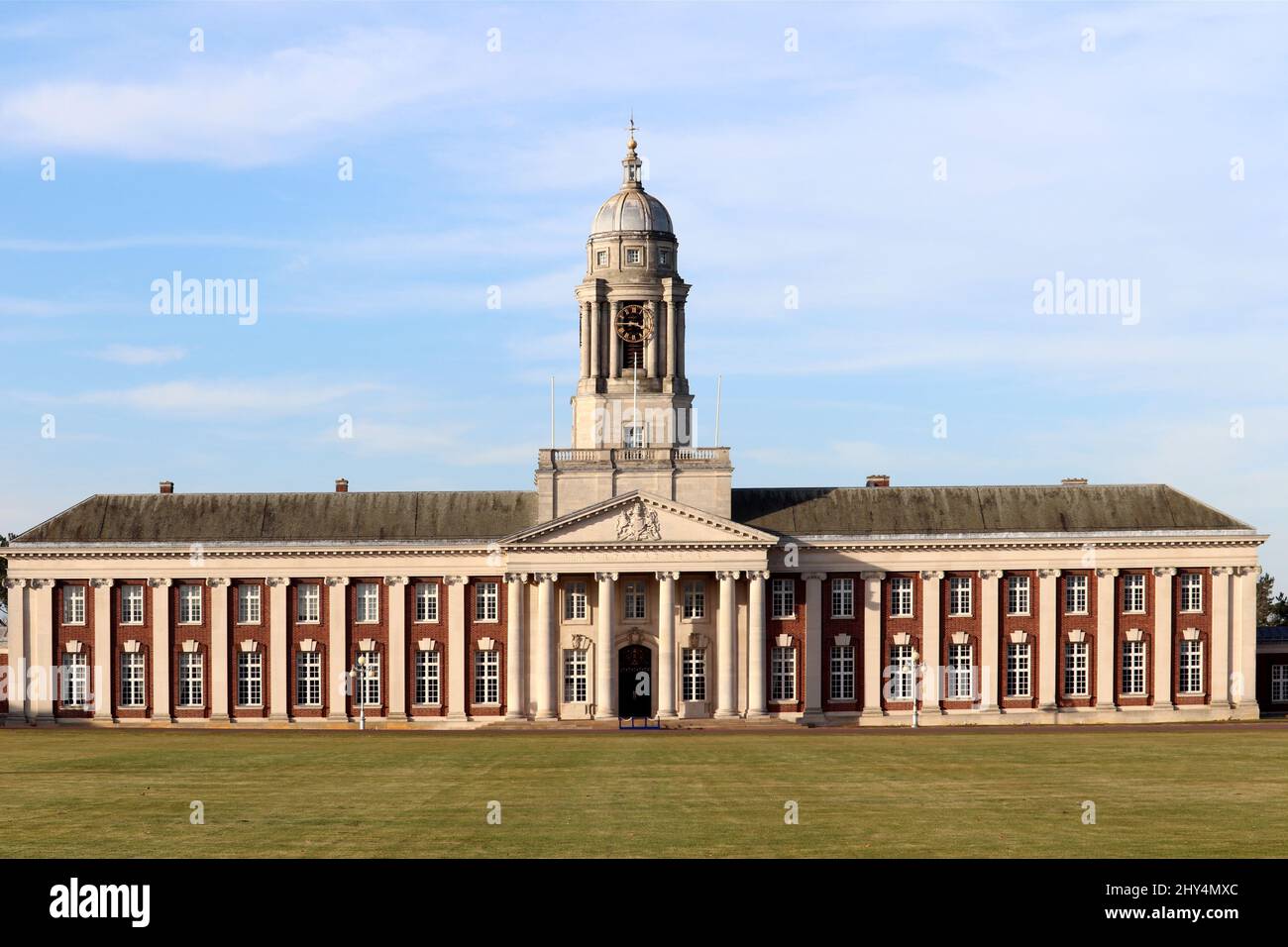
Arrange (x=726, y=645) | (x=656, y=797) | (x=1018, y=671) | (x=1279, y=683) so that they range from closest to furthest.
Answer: (x=656, y=797), (x=726, y=645), (x=1018, y=671), (x=1279, y=683)

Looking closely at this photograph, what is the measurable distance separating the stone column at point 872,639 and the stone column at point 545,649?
49.7 ft

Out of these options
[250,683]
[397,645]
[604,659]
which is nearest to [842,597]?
[604,659]

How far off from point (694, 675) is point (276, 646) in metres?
20.7

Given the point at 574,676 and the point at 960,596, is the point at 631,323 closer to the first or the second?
the point at 574,676

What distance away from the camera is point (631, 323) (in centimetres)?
9619

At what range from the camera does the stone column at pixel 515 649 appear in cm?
8919

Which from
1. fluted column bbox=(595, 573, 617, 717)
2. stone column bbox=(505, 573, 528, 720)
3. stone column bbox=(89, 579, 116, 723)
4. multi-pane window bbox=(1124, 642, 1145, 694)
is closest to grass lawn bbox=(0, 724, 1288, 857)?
fluted column bbox=(595, 573, 617, 717)

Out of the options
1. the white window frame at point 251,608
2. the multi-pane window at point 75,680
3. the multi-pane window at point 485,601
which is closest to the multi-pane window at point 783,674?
the multi-pane window at point 485,601

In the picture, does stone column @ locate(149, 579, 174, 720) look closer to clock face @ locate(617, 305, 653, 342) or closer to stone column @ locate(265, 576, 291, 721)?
stone column @ locate(265, 576, 291, 721)

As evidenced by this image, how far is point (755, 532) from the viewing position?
8756 cm

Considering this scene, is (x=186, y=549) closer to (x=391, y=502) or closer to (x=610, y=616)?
(x=391, y=502)

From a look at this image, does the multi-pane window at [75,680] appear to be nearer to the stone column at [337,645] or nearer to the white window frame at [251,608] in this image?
the white window frame at [251,608]

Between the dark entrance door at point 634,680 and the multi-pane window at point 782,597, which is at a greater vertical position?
the multi-pane window at point 782,597
